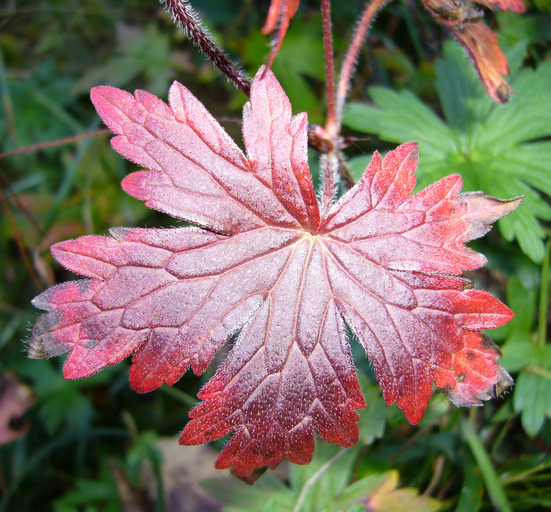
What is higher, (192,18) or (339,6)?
(192,18)

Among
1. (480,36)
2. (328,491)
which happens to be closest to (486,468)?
(328,491)

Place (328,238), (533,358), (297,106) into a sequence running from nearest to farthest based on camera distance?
(328,238) < (533,358) < (297,106)

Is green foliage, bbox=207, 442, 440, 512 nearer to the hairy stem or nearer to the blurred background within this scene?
the blurred background

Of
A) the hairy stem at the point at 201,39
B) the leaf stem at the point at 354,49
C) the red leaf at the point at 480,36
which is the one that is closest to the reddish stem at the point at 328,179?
the leaf stem at the point at 354,49

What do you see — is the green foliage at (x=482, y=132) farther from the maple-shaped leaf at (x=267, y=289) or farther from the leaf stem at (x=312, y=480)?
the leaf stem at (x=312, y=480)

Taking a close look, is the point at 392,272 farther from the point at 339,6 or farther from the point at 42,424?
the point at 42,424

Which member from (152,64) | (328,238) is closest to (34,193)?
(152,64)

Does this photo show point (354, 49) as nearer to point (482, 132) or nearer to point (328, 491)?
point (482, 132)
